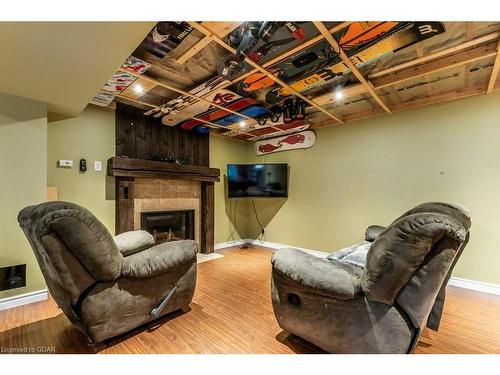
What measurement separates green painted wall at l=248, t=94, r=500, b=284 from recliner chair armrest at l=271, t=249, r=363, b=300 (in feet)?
7.47

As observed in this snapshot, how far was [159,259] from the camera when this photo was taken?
1.70m

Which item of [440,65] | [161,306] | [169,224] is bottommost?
[161,306]

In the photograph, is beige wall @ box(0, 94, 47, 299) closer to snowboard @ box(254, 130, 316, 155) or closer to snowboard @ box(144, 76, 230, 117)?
snowboard @ box(144, 76, 230, 117)

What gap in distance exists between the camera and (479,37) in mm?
1702

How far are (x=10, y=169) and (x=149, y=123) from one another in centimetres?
178

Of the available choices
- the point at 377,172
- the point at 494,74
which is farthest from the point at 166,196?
the point at 494,74

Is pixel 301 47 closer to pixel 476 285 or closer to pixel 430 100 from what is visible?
pixel 430 100

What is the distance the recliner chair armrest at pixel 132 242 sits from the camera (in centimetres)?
204

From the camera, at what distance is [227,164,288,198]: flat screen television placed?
14.1 ft

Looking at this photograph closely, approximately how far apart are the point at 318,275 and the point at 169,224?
120 inches
